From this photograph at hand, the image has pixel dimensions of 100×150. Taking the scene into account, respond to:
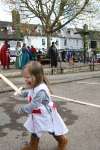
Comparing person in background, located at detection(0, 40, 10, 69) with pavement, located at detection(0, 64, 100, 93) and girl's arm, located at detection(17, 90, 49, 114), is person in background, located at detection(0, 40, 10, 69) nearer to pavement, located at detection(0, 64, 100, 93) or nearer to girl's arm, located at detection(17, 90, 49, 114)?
pavement, located at detection(0, 64, 100, 93)

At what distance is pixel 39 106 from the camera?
5.16 m

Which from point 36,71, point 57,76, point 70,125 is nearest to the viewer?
point 36,71

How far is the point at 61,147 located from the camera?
5398 mm

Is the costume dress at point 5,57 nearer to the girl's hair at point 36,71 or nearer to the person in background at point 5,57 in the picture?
the person in background at point 5,57

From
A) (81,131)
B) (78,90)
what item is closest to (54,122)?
(81,131)

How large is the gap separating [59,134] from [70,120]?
8.58 feet

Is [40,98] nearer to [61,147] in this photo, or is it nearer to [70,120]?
[61,147]

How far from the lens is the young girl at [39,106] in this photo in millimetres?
5098

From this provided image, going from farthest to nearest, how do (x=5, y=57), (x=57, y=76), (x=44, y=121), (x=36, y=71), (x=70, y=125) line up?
(x=5, y=57) → (x=57, y=76) → (x=70, y=125) → (x=44, y=121) → (x=36, y=71)

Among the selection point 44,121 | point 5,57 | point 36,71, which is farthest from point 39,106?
point 5,57

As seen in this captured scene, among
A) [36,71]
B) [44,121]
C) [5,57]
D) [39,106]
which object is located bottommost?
[5,57]

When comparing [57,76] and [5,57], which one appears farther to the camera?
[5,57]

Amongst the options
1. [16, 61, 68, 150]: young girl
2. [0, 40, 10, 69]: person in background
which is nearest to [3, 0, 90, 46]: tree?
[0, 40, 10, 69]: person in background

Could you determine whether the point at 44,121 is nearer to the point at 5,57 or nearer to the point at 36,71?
the point at 36,71
